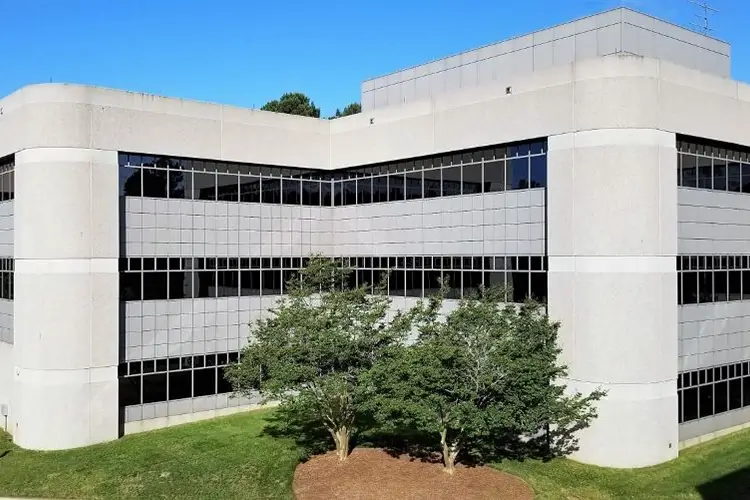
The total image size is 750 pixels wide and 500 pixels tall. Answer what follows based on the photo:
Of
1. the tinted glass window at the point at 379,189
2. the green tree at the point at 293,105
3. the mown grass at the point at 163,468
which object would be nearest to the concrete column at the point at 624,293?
the tinted glass window at the point at 379,189

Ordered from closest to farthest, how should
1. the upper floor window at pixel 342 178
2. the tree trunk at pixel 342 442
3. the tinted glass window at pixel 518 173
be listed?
the tree trunk at pixel 342 442 < the tinted glass window at pixel 518 173 < the upper floor window at pixel 342 178

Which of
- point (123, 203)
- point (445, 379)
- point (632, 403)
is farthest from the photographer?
point (123, 203)

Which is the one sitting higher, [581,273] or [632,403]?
[581,273]

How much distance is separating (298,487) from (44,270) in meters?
13.4

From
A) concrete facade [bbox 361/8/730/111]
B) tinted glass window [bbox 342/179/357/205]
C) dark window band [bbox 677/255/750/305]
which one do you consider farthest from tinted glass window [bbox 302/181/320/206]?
dark window band [bbox 677/255/750/305]

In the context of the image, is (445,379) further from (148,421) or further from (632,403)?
(148,421)

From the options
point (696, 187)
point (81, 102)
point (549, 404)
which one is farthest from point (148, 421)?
point (696, 187)

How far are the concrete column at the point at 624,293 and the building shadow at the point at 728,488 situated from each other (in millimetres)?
2036

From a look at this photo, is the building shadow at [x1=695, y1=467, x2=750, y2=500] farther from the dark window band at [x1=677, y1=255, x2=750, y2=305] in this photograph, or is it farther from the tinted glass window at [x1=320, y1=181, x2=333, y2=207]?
the tinted glass window at [x1=320, y1=181, x2=333, y2=207]

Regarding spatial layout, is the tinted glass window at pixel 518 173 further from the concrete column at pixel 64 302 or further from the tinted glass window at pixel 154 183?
the concrete column at pixel 64 302

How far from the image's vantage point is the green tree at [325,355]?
22375 mm

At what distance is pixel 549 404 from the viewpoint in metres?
21.7

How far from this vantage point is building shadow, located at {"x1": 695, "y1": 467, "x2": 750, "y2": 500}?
21.4 meters

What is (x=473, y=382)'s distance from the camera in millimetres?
20859
